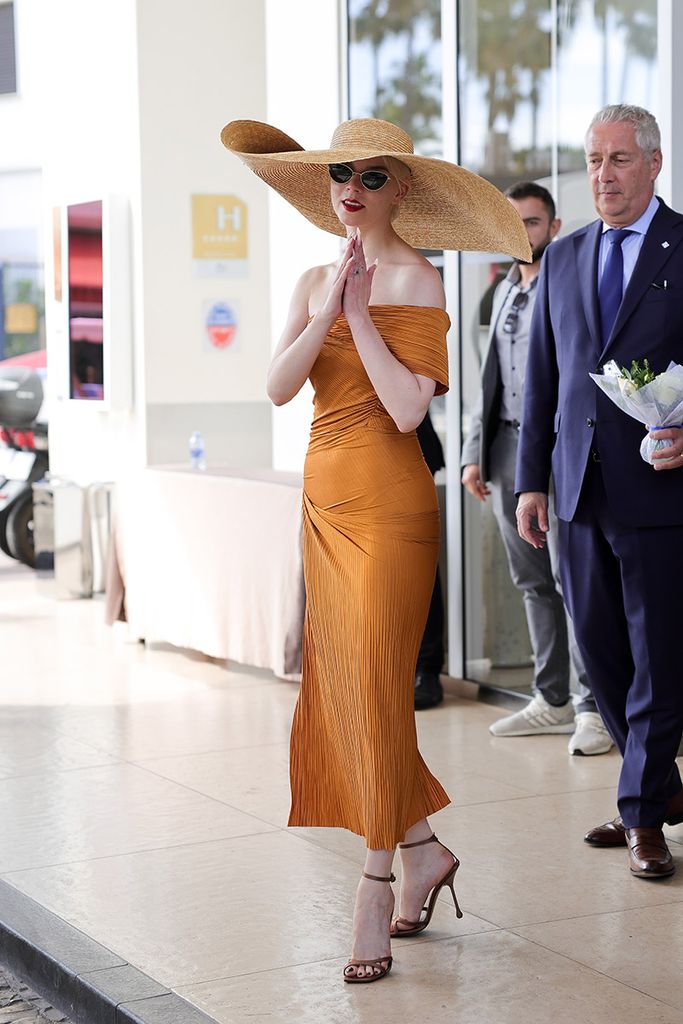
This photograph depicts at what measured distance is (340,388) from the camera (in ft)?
11.4

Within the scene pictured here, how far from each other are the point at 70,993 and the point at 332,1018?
60 cm

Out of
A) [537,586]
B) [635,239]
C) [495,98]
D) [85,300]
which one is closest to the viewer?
[635,239]

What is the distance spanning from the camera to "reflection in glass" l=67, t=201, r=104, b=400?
9.74 meters

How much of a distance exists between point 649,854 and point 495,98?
3502 mm

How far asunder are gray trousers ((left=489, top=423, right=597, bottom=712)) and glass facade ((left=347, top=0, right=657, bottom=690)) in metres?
0.63

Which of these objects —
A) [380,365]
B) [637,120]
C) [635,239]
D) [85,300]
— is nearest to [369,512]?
[380,365]

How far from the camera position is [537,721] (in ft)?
19.2

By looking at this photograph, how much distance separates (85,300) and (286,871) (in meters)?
6.29

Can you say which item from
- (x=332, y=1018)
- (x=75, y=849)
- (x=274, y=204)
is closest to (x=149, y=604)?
(x=274, y=204)

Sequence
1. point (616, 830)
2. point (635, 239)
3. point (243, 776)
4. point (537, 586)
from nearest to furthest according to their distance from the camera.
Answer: point (635, 239), point (616, 830), point (243, 776), point (537, 586)

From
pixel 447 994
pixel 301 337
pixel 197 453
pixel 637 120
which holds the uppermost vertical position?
pixel 637 120

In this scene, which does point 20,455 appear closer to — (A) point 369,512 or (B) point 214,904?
(B) point 214,904

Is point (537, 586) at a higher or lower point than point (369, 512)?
lower

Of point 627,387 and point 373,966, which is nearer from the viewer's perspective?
point 373,966
